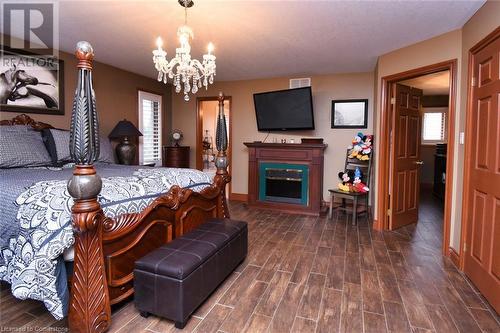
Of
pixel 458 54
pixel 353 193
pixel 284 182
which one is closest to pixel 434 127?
pixel 353 193

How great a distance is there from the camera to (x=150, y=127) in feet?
18.1

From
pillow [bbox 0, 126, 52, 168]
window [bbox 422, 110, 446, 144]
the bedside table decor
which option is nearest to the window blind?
window [bbox 422, 110, 446, 144]

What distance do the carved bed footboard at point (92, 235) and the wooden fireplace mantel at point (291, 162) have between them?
123 inches

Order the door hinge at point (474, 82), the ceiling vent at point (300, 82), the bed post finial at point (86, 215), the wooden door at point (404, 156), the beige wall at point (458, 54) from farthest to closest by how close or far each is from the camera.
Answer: the ceiling vent at point (300, 82)
the wooden door at point (404, 156)
the door hinge at point (474, 82)
the beige wall at point (458, 54)
the bed post finial at point (86, 215)

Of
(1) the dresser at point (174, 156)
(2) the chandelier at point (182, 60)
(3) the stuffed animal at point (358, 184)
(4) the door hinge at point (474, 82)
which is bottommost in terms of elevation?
(3) the stuffed animal at point (358, 184)

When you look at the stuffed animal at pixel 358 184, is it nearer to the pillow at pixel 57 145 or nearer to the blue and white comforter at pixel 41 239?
the blue and white comforter at pixel 41 239

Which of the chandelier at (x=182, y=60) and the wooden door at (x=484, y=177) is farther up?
the chandelier at (x=182, y=60)

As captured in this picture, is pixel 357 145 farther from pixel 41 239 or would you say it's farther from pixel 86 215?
pixel 41 239

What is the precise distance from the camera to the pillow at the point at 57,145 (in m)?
3.22

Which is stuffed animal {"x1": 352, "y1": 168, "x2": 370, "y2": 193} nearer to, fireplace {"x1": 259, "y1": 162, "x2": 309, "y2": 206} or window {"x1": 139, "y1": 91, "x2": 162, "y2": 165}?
fireplace {"x1": 259, "y1": 162, "x2": 309, "y2": 206}

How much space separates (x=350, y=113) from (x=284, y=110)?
46.0 inches

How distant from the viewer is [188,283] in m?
1.80

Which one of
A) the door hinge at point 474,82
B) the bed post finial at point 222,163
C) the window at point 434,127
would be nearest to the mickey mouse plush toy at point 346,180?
the bed post finial at point 222,163

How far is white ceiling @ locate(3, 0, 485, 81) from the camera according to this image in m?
2.51
